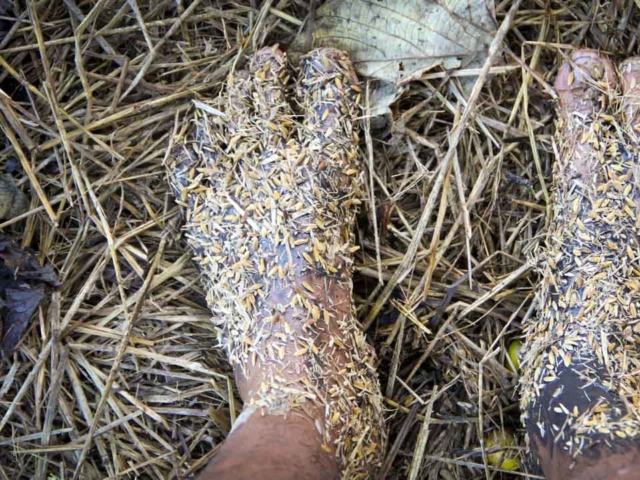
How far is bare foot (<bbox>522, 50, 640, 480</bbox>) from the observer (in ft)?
4.67

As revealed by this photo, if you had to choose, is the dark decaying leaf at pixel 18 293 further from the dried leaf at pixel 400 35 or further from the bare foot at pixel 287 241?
the dried leaf at pixel 400 35

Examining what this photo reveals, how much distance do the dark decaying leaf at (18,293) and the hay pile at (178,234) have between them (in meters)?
0.04

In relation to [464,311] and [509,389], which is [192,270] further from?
[509,389]

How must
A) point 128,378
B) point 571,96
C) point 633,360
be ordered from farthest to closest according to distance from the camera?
point 128,378, point 571,96, point 633,360

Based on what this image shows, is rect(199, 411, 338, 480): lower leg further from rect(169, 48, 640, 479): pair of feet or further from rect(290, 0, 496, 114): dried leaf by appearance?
rect(290, 0, 496, 114): dried leaf

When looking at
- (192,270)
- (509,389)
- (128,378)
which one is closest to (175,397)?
(128,378)

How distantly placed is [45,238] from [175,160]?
42 centimetres

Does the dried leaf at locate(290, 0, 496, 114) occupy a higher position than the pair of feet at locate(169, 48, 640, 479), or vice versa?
the dried leaf at locate(290, 0, 496, 114)

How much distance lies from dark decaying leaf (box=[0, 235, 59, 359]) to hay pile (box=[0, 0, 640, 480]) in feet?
0.13

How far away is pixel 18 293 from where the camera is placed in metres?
1.74

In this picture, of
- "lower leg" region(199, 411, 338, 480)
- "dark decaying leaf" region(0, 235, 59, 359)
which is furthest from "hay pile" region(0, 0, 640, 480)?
"lower leg" region(199, 411, 338, 480)

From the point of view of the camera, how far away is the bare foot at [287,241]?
1492 millimetres

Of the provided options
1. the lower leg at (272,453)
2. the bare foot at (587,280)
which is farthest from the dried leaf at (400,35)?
the lower leg at (272,453)

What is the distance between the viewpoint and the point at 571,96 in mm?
1634
